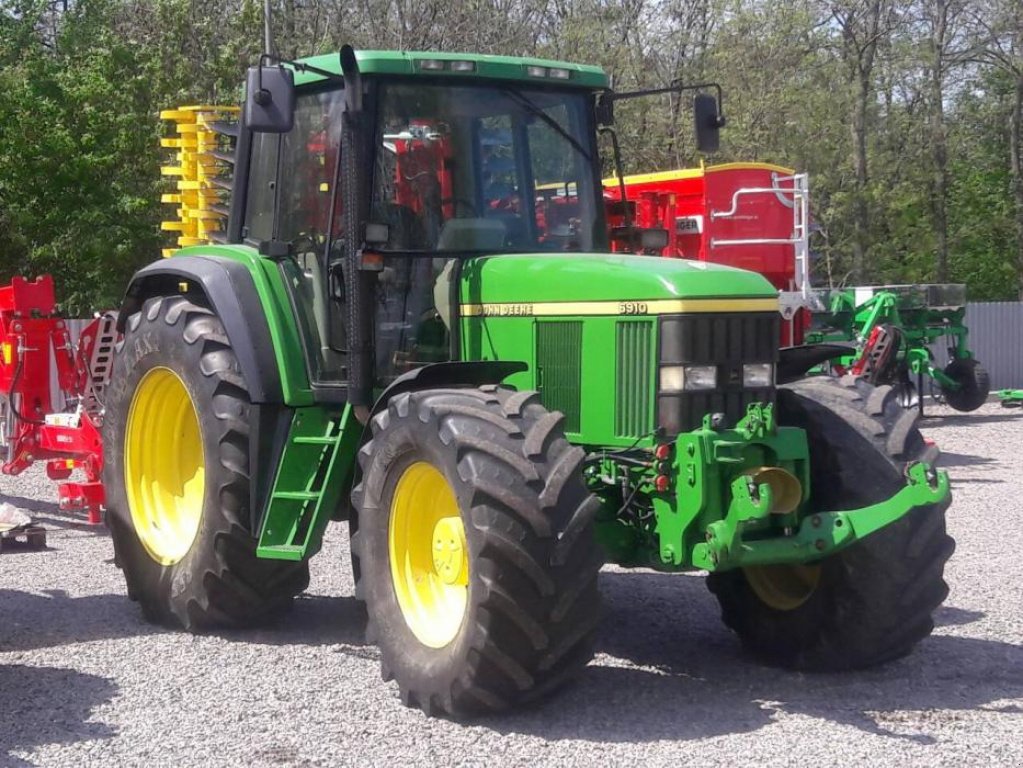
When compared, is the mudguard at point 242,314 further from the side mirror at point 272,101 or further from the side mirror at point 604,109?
the side mirror at point 604,109

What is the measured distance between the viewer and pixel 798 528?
577 centimetres

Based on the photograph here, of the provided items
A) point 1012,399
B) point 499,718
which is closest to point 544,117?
point 499,718

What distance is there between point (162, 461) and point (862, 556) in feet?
12.3

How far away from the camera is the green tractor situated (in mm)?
5352

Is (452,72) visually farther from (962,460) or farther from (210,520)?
(962,460)

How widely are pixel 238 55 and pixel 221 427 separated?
20.0 meters

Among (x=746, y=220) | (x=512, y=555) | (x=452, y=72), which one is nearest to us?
(x=512, y=555)

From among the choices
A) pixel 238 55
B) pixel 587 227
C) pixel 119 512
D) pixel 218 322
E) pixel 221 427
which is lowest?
pixel 119 512

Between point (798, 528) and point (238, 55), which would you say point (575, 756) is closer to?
point (798, 528)

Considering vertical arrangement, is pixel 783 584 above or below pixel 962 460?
above

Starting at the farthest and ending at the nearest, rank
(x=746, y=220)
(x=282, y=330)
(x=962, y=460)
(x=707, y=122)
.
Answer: (x=962, y=460), (x=746, y=220), (x=707, y=122), (x=282, y=330)

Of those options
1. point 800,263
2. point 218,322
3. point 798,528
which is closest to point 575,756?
point 798,528

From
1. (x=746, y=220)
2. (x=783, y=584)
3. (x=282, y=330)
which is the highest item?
(x=746, y=220)

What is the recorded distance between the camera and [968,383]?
753 inches
